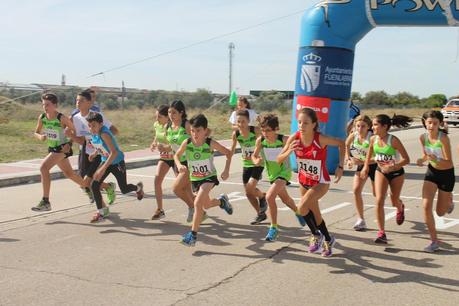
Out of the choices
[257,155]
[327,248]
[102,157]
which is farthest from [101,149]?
[327,248]

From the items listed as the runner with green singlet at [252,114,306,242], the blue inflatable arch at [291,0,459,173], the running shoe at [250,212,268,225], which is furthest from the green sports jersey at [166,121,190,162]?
the blue inflatable arch at [291,0,459,173]

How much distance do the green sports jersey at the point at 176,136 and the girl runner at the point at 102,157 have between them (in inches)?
29.5

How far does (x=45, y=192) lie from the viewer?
8617 mm

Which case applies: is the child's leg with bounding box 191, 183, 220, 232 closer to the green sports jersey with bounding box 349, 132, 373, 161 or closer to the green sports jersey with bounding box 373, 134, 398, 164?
the green sports jersey with bounding box 373, 134, 398, 164

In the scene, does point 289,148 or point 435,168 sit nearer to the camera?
point 289,148

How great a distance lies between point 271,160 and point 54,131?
11.2 feet

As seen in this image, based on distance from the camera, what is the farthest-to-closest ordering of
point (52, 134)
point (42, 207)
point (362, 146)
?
point (52, 134), point (42, 207), point (362, 146)

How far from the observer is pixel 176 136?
8.15 meters

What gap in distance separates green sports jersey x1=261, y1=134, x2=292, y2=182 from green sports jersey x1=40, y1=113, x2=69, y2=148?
3210 millimetres

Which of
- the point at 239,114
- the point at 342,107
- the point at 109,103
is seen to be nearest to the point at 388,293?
the point at 239,114

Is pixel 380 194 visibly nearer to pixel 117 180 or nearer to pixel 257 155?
pixel 257 155

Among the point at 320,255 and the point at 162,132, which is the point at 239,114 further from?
the point at 320,255

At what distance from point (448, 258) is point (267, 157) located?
2.44m

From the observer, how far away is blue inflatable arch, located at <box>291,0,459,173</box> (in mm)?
11891
